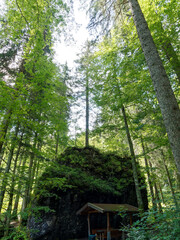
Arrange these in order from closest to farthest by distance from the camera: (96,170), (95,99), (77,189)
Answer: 1. (95,99)
2. (77,189)
3. (96,170)

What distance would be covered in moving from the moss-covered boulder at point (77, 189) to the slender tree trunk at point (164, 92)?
13.1ft

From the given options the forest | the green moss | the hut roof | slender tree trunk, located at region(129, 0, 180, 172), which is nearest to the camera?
slender tree trunk, located at region(129, 0, 180, 172)

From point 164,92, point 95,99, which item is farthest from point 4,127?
point 95,99

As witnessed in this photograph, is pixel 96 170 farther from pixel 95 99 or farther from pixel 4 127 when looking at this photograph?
pixel 4 127

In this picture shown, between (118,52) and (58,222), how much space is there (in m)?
11.0

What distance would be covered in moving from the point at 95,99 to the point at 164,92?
6109 mm

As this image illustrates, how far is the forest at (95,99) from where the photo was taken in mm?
3826

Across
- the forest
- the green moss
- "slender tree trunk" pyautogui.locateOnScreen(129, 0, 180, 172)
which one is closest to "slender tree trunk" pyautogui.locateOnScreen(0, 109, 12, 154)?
the forest

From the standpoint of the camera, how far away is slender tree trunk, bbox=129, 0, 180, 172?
3.09 metres

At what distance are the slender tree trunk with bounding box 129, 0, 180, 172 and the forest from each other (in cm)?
2

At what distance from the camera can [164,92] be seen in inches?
138

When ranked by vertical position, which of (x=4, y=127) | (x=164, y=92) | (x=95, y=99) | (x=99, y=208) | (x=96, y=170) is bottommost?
(x=99, y=208)

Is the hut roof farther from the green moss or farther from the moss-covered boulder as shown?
the green moss

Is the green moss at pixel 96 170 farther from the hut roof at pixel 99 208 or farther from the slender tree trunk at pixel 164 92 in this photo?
the slender tree trunk at pixel 164 92
